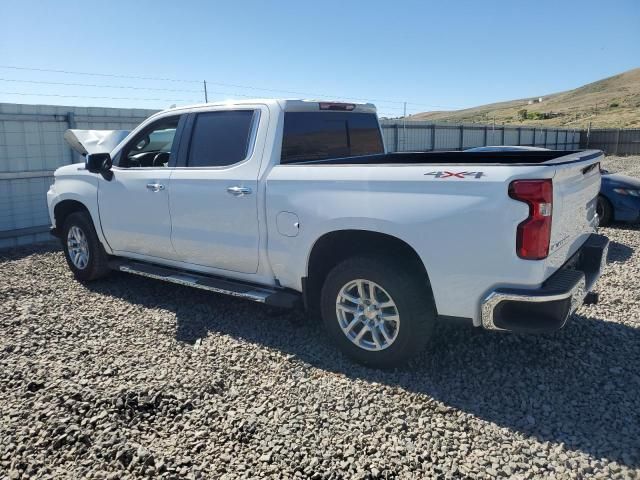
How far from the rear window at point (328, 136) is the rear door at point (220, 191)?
0.25 meters

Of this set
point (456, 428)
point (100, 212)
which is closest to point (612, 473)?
point (456, 428)

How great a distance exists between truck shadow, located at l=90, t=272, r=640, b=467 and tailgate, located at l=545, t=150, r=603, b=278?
84 cm

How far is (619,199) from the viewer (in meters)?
8.71

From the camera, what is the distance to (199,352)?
4160 millimetres

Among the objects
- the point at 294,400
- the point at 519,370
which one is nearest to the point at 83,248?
the point at 294,400

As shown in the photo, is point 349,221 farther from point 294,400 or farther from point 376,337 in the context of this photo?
point 294,400

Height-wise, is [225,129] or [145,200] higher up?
[225,129]

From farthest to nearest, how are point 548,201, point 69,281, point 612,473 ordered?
1. point 69,281
2. point 548,201
3. point 612,473

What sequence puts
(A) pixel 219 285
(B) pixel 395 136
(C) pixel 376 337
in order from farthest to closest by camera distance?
(B) pixel 395 136
(A) pixel 219 285
(C) pixel 376 337

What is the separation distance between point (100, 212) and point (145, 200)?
0.85 metres

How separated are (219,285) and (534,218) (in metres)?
2.64

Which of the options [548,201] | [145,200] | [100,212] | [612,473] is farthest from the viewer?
[100,212]

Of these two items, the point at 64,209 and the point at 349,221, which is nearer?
the point at 349,221

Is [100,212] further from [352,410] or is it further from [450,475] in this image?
[450,475]
